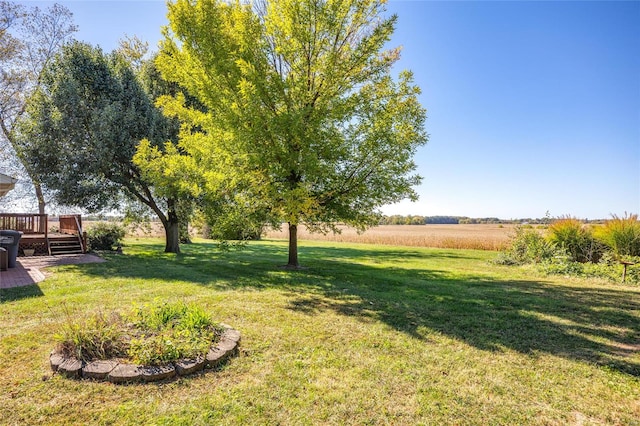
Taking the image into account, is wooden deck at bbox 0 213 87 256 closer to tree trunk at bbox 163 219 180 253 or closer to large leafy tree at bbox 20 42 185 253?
large leafy tree at bbox 20 42 185 253

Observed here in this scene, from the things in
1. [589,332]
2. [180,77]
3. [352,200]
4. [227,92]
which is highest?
[180,77]

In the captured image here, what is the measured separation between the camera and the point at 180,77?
420 inches

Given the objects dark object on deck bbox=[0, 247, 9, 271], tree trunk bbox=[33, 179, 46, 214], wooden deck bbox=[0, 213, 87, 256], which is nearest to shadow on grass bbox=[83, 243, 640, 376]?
dark object on deck bbox=[0, 247, 9, 271]

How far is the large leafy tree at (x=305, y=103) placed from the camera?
361 inches

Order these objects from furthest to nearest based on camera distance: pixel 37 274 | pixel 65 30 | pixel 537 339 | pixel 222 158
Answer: pixel 65 30
pixel 222 158
pixel 37 274
pixel 537 339

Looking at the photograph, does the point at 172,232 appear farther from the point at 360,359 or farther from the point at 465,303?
the point at 360,359

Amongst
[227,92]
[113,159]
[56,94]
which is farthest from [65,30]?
[227,92]

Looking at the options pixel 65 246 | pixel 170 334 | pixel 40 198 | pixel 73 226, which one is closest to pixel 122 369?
pixel 170 334

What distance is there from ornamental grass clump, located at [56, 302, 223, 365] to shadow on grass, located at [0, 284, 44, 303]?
12.2 ft

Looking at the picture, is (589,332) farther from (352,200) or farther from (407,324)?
(352,200)

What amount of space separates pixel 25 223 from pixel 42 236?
1517 mm

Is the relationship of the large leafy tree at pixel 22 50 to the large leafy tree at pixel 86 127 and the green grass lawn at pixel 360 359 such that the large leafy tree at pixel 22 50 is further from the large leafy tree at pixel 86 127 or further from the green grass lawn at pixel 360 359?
the green grass lawn at pixel 360 359

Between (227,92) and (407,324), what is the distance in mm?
7870

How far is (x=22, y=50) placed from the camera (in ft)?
62.4
